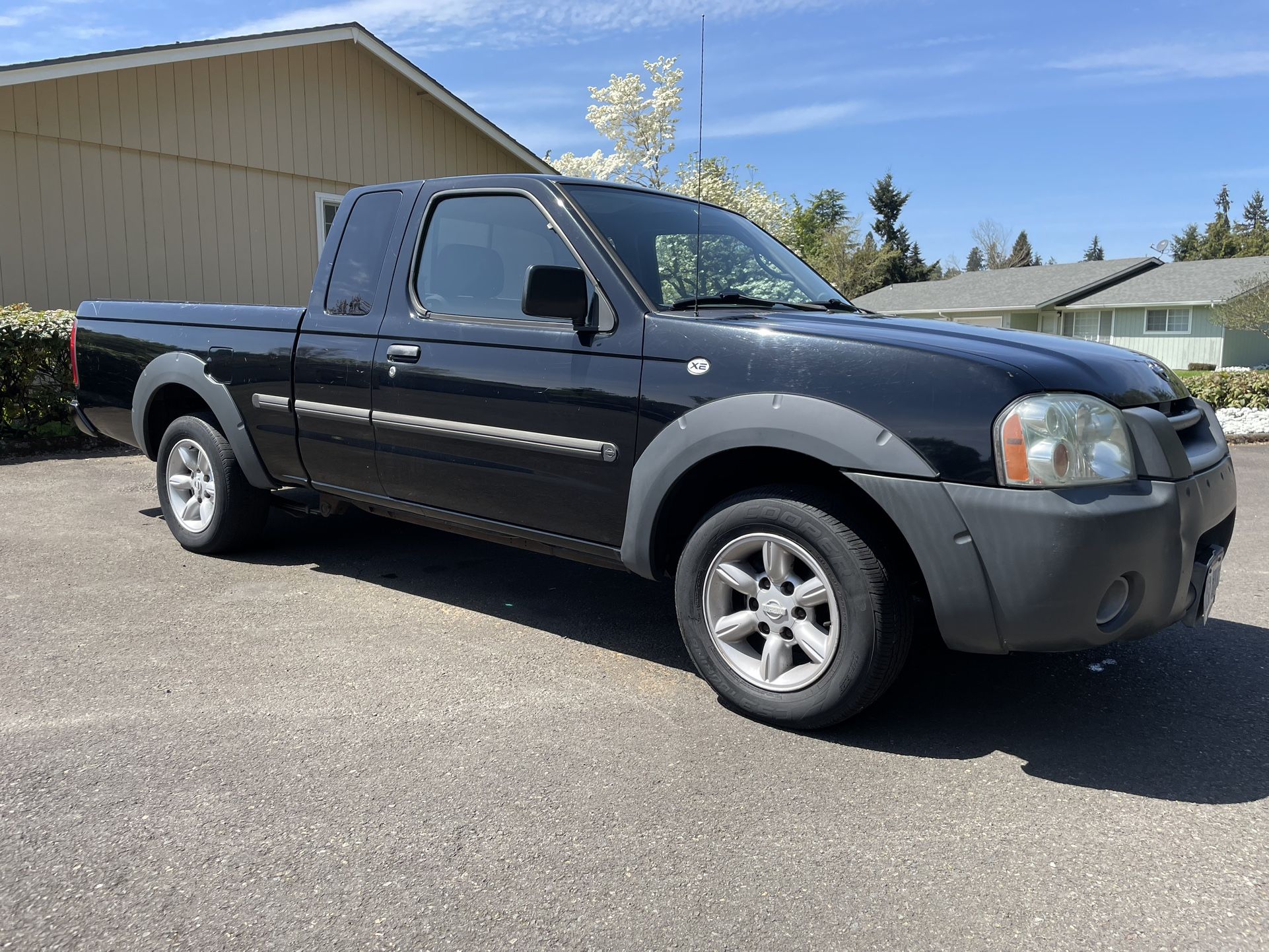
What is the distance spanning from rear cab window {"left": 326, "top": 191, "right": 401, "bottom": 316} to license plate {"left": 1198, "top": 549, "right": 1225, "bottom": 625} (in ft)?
11.8

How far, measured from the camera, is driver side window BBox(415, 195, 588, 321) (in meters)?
4.21

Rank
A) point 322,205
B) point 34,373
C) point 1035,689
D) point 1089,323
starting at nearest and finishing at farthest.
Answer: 1. point 1035,689
2. point 34,373
3. point 322,205
4. point 1089,323

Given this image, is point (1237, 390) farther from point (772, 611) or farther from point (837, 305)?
point (772, 611)

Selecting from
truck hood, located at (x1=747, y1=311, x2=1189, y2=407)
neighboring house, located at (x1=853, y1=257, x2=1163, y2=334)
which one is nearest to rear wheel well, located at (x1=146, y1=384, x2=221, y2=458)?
truck hood, located at (x1=747, y1=311, x2=1189, y2=407)

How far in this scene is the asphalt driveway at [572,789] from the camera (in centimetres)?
238

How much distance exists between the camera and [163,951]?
223 cm

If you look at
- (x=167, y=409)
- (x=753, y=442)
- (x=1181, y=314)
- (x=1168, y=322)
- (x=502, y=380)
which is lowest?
(x=167, y=409)

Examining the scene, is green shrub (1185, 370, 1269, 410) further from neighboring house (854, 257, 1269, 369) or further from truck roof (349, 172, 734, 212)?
neighboring house (854, 257, 1269, 369)

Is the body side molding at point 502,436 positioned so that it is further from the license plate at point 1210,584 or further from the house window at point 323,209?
the house window at point 323,209

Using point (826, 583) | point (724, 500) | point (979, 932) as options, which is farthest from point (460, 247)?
point (979, 932)

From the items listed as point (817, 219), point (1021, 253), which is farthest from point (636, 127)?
point (1021, 253)

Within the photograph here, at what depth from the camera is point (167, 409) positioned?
19.4 ft

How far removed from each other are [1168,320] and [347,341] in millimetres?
42562

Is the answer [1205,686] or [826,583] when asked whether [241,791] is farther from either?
[1205,686]
